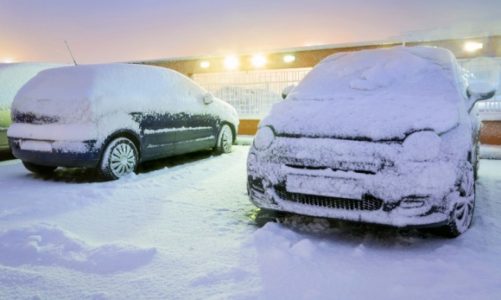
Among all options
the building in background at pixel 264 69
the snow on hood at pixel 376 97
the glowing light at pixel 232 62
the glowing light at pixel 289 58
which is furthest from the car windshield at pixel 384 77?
the glowing light at pixel 232 62

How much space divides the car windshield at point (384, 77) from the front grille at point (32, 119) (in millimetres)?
3178

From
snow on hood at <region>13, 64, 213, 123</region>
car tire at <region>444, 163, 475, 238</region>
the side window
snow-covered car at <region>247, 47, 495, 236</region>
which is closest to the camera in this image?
snow-covered car at <region>247, 47, 495, 236</region>

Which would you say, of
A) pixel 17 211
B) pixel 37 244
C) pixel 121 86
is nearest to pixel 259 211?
pixel 37 244

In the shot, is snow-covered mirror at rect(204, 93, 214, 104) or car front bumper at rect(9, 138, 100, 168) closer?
car front bumper at rect(9, 138, 100, 168)

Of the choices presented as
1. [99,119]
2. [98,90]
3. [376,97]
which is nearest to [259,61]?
[98,90]

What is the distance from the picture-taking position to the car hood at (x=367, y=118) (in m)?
3.03

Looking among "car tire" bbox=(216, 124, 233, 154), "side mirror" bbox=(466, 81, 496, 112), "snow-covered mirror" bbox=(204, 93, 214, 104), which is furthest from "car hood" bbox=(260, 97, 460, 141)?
"car tire" bbox=(216, 124, 233, 154)

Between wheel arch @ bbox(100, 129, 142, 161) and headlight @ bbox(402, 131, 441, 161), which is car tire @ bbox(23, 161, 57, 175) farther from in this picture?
headlight @ bbox(402, 131, 441, 161)

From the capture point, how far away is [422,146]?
114 inches

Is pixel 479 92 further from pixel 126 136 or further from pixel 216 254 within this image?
pixel 126 136

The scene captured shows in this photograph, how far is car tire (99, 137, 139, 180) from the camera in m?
5.26

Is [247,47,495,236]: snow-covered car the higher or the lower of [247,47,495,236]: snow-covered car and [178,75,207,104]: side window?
the lower

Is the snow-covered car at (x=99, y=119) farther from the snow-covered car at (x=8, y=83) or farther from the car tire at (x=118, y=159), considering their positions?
the snow-covered car at (x=8, y=83)

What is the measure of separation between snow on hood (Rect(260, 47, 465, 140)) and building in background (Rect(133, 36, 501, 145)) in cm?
648
